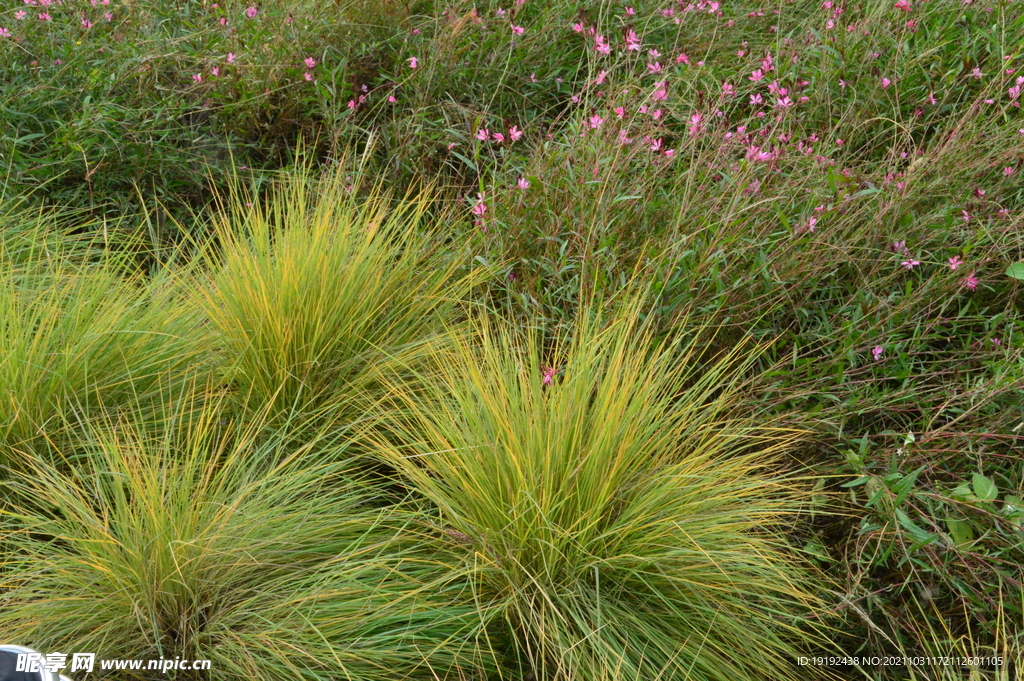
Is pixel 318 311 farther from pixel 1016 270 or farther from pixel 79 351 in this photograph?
pixel 1016 270

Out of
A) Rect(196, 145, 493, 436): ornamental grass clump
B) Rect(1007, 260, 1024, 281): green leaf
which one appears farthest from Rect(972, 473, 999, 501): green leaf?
Rect(196, 145, 493, 436): ornamental grass clump

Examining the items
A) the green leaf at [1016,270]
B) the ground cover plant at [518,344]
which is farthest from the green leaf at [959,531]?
the green leaf at [1016,270]

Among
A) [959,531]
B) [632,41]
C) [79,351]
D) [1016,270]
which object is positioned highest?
[632,41]

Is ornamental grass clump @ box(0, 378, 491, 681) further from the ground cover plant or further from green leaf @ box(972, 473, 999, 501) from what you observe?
green leaf @ box(972, 473, 999, 501)

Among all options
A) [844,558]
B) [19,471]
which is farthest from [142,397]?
[844,558]

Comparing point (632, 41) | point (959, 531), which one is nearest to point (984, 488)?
point (959, 531)

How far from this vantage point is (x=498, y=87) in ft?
11.7

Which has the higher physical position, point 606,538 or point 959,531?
point 606,538

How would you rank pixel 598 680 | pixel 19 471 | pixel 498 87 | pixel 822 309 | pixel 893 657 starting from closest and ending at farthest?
1. pixel 598 680
2. pixel 893 657
3. pixel 19 471
4. pixel 822 309
5. pixel 498 87

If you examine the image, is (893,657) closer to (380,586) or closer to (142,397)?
(380,586)

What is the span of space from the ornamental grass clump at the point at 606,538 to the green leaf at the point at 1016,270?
1003 millimetres

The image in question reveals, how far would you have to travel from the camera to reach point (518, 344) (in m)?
2.28

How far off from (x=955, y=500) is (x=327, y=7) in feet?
10.2

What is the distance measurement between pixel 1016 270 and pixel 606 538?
1467 millimetres
